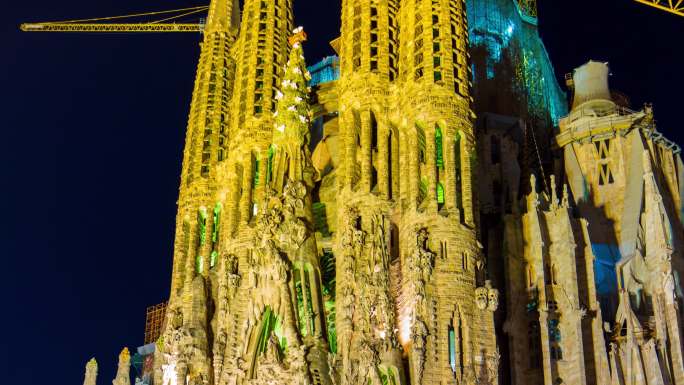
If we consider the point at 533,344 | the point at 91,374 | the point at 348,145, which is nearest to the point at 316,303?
the point at 348,145

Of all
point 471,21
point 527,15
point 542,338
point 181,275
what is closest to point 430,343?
point 542,338

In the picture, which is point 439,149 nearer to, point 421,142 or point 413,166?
point 421,142

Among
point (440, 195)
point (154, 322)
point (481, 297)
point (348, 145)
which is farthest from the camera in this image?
point (154, 322)

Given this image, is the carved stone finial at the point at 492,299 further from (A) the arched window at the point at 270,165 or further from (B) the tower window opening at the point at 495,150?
(A) the arched window at the point at 270,165

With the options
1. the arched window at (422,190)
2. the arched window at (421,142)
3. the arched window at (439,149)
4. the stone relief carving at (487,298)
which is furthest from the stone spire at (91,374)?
the stone relief carving at (487,298)

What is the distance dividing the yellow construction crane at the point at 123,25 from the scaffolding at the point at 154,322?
2095cm

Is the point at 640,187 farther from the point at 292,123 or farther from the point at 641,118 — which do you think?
the point at 292,123

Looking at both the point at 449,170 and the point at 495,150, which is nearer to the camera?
the point at 449,170

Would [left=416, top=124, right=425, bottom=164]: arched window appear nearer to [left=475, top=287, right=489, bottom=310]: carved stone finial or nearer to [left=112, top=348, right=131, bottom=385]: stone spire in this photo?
[left=475, top=287, right=489, bottom=310]: carved stone finial

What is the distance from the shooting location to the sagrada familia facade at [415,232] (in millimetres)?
39375

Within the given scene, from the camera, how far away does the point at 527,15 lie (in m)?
60.5

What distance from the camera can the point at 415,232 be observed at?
39938 millimetres

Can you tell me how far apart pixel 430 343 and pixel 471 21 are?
24.0 m

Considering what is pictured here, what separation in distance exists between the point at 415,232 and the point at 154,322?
42.0 meters
